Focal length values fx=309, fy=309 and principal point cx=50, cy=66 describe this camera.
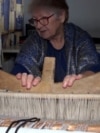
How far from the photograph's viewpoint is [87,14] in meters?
2.58

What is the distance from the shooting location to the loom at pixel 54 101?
654mm

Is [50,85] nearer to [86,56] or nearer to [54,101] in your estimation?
[54,101]

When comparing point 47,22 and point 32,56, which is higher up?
point 47,22

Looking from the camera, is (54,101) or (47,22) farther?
(47,22)

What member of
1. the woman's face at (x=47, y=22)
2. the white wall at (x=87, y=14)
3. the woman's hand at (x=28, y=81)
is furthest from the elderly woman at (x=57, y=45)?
the white wall at (x=87, y=14)

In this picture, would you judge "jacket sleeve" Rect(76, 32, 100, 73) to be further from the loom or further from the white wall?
the white wall

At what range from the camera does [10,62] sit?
2230 millimetres

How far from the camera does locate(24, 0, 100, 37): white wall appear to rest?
2557 mm

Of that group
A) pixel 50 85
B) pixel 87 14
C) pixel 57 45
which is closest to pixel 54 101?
pixel 50 85

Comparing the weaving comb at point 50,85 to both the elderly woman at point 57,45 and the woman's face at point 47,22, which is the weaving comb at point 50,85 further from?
the woman's face at point 47,22

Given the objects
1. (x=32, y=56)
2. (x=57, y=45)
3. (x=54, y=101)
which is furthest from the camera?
(x=57, y=45)

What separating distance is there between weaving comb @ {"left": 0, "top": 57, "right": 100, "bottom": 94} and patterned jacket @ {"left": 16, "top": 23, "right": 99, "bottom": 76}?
0.42 meters

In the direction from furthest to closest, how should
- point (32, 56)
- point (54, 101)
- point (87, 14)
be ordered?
point (87, 14) → point (32, 56) → point (54, 101)

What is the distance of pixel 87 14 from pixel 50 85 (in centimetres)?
198
